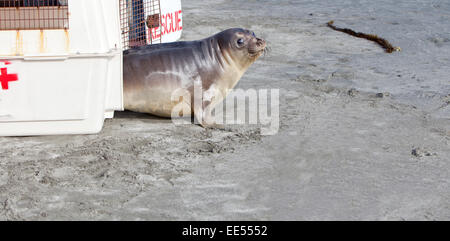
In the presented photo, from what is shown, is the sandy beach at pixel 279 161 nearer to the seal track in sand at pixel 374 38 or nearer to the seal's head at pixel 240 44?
the seal's head at pixel 240 44

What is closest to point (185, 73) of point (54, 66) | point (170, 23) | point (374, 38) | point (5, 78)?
point (54, 66)

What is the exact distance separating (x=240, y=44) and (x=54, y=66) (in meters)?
1.33

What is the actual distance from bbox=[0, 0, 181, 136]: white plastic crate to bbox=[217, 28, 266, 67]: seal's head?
0.86m

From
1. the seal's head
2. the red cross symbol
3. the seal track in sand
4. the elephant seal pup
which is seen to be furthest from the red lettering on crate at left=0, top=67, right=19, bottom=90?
the seal track in sand

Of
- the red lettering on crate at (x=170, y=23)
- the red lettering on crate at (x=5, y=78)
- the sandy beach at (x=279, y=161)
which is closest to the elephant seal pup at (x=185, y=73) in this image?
the sandy beach at (x=279, y=161)

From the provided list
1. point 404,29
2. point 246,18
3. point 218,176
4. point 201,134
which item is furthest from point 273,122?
point 246,18

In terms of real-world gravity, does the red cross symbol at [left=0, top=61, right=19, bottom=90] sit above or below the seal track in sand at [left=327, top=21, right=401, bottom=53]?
above

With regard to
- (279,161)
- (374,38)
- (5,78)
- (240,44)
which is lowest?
(279,161)

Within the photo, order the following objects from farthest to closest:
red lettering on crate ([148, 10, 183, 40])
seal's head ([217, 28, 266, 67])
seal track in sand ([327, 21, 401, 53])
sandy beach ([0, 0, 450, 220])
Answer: seal track in sand ([327, 21, 401, 53]), red lettering on crate ([148, 10, 183, 40]), seal's head ([217, 28, 266, 67]), sandy beach ([0, 0, 450, 220])

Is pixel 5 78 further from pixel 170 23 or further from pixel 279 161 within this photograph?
pixel 170 23

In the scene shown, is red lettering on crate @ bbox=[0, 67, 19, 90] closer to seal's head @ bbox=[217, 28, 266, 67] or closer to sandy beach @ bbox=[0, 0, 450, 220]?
sandy beach @ bbox=[0, 0, 450, 220]

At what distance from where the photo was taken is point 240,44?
4277 millimetres

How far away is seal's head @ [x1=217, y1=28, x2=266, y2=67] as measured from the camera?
426 centimetres
